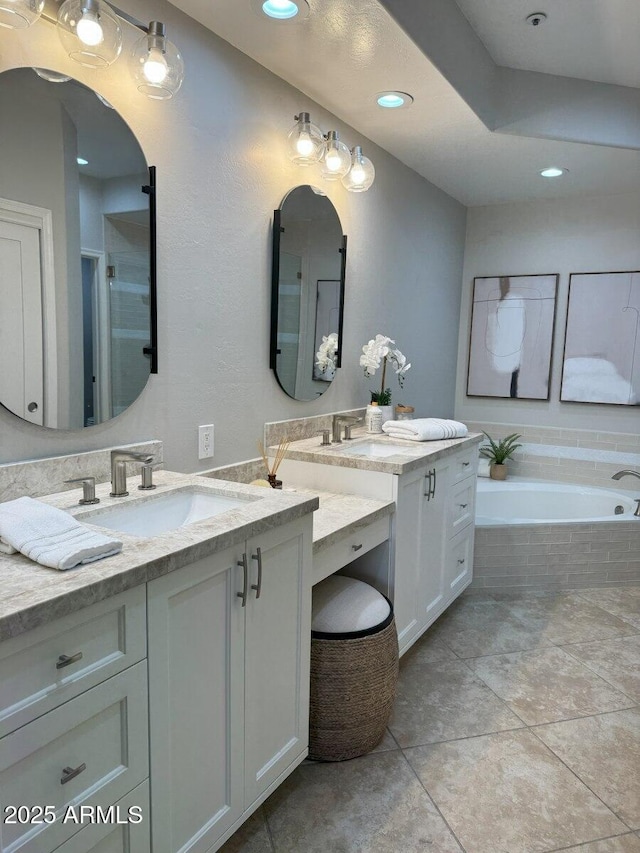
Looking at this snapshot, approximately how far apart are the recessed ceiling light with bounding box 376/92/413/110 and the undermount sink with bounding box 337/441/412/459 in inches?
57.3

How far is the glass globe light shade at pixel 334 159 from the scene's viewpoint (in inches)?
95.3

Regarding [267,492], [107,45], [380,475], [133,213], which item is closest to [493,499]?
[380,475]

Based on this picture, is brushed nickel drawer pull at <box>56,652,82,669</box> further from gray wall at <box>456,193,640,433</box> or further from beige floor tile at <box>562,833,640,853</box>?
gray wall at <box>456,193,640,433</box>

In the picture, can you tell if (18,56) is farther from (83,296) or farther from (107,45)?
(83,296)

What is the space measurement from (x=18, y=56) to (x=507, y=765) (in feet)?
8.17

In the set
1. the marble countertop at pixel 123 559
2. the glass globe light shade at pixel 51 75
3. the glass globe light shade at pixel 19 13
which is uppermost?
the glass globe light shade at pixel 19 13

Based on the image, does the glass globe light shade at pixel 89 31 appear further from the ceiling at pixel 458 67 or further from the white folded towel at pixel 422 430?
the white folded towel at pixel 422 430

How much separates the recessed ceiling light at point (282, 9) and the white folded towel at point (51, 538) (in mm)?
1610

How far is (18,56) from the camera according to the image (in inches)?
56.0

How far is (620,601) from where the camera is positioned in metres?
3.32

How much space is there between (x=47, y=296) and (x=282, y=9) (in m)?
1.16

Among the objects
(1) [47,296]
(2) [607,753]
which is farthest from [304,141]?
(2) [607,753]

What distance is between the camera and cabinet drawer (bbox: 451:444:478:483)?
9.07 feet

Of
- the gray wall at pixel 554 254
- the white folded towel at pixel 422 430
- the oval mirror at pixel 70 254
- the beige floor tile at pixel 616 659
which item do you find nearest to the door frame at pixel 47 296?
the oval mirror at pixel 70 254
